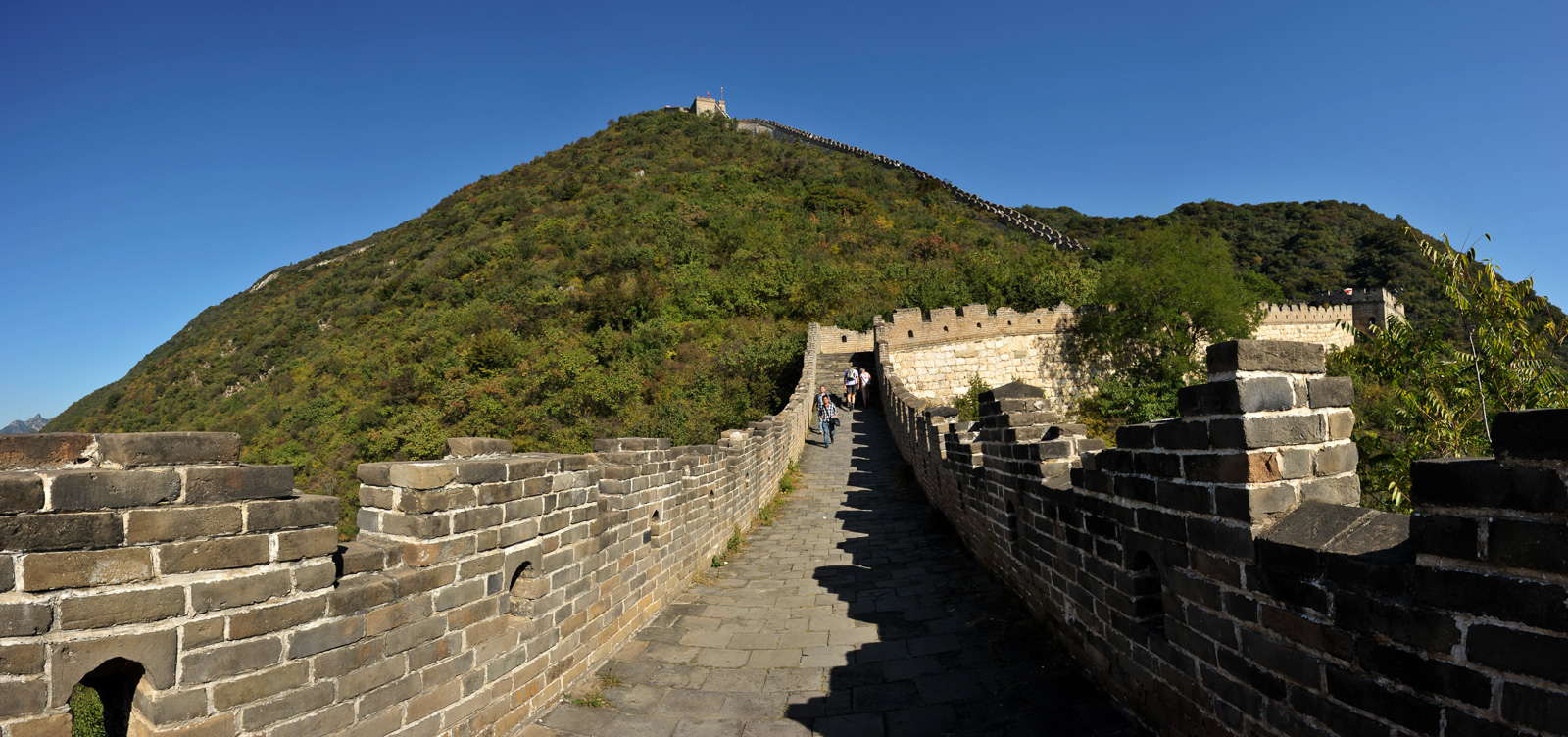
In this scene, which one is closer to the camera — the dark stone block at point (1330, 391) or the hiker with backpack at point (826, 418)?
the dark stone block at point (1330, 391)

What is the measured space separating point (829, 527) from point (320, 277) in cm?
5954

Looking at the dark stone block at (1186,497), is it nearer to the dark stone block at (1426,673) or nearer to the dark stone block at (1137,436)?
the dark stone block at (1137,436)

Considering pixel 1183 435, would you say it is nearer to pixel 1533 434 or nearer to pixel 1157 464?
pixel 1157 464

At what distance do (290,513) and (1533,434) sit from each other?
427 centimetres

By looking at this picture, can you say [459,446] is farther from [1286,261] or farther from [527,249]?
[1286,261]

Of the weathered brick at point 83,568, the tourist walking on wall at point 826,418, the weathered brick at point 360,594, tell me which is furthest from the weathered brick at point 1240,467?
the tourist walking on wall at point 826,418

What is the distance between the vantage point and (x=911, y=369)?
25.3m

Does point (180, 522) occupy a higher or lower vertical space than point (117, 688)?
higher

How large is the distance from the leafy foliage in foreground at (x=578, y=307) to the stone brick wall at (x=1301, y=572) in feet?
39.6

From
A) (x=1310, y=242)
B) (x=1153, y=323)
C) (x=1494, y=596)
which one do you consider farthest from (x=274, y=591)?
(x=1310, y=242)

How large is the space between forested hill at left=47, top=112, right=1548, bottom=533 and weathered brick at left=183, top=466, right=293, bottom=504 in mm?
12699

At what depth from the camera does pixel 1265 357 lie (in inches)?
108

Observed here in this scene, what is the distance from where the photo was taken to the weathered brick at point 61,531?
2.09m

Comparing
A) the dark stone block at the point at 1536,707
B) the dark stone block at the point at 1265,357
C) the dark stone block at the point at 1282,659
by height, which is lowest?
the dark stone block at the point at 1282,659
